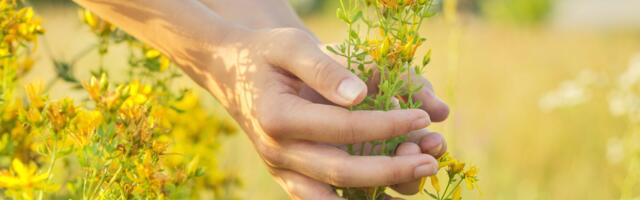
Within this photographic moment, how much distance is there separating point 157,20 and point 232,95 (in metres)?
0.22

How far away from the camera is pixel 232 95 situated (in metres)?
1.37

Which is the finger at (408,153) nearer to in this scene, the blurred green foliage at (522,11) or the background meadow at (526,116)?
the background meadow at (526,116)

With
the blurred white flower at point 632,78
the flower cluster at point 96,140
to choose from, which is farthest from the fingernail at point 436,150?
the blurred white flower at point 632,78

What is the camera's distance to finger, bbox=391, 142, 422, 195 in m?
1.19

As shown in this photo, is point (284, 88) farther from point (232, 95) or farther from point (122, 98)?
point (122, 98)

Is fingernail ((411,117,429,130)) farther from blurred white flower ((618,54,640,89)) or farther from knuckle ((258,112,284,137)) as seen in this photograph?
blurred white flower ((618,54,640,89))

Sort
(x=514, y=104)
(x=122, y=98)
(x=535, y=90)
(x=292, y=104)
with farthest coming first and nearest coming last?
(x=535, y=90) → (x=514, y=104) → (x=292, y=104) → (x=122, y=98)

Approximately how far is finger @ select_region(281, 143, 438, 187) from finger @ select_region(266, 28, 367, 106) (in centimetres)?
9

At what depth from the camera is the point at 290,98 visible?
48.3 inches

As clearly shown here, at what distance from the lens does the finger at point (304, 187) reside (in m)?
1.23

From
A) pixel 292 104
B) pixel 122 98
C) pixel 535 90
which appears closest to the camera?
pixel 122 98

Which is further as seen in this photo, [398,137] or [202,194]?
[202,194]

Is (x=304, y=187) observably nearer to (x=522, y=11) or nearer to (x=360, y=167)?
(x=360, y=167)

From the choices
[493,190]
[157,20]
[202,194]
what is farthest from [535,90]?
[157,20]
